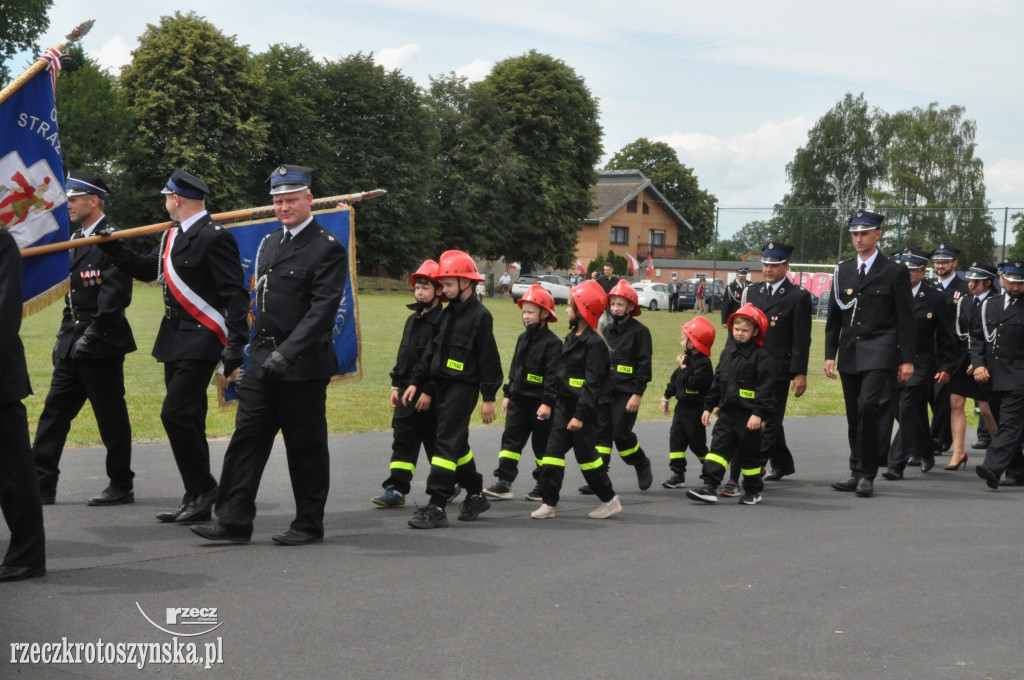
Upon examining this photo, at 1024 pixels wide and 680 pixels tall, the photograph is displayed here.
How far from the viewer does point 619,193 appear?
100000mm

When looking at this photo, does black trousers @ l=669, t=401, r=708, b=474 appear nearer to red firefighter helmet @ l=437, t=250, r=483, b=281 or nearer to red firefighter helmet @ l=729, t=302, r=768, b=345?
red firefighter helmet @ l=729, t=302, r=768, b=345

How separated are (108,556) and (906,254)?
8921 mm

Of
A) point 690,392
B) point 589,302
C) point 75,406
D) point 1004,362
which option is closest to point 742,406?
point 690,392

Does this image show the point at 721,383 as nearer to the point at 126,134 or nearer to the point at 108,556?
the point at 108,556

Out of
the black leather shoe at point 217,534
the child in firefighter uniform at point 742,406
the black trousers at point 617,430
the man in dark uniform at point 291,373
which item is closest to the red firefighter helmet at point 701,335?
the child in firefighter uniform at point 742,406

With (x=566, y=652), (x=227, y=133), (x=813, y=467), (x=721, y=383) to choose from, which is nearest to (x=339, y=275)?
(x=566, y=652)

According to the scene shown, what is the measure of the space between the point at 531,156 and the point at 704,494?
66.6 meters

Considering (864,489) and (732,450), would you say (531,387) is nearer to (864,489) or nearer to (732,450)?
(732,450)

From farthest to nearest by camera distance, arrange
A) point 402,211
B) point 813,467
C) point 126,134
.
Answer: point 402,211, point 126,134, point 813,467

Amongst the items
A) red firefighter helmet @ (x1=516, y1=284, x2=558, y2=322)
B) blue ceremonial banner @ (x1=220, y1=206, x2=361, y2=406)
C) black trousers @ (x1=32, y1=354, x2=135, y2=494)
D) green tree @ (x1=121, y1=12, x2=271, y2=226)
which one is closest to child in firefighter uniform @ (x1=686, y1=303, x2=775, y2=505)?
red firefighter helmet @ (x1=516, y1=284, x2=558, y2=322)

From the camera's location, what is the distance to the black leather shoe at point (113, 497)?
26.7 ft

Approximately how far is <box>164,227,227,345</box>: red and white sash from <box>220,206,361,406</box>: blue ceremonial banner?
0.97 meters

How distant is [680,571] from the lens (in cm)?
675

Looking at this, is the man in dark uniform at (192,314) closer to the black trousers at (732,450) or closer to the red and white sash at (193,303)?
the red and white sash at (193,303)
